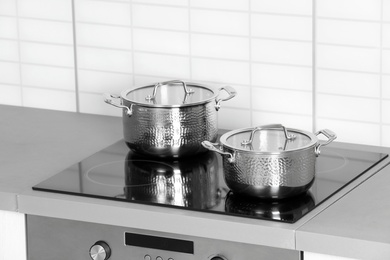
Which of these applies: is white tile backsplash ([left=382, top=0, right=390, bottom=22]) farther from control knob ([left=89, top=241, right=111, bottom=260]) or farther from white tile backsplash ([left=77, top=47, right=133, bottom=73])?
control knob ([left=89, top=241, right=111, bottom=260])

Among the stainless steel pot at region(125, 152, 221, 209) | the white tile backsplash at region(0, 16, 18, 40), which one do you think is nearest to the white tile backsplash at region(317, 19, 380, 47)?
the stainless steel pot at region(125, 152, 221, 209)

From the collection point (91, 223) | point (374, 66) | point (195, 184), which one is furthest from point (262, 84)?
point (91, 223)

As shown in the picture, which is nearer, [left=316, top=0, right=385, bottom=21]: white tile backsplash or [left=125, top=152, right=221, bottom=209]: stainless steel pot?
[left=125, top=152, right=221, bottom=209]: stainless steel pot

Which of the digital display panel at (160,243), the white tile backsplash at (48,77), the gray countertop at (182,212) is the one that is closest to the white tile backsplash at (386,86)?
the gray countertop at (182,212)

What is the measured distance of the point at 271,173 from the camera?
7.39 feet

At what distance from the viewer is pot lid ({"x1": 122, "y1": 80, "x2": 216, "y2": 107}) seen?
2666 millimetres

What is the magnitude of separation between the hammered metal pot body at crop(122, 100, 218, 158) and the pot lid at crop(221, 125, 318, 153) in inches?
5.7

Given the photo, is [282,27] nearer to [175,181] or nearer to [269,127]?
[269,127]

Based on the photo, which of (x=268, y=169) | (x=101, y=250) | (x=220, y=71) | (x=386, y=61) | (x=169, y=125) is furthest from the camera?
(x=220, y=71)

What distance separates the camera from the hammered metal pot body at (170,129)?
251cm

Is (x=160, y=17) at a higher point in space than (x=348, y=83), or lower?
higher

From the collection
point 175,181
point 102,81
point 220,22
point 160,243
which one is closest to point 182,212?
point 160,243

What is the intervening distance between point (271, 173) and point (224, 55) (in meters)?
0.66

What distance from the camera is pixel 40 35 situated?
3.11 metres
